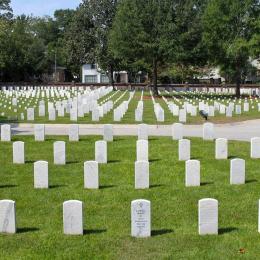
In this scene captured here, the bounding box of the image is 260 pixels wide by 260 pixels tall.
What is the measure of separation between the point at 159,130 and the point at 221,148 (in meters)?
8.12

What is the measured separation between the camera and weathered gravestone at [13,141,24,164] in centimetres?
1520

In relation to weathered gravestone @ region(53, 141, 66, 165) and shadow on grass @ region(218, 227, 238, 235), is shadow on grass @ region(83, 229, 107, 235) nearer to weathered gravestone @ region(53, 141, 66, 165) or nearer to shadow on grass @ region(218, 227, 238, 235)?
shadow on grass @ region(218, 227, 238, 235)

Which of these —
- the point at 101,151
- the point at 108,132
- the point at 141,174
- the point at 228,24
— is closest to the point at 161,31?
the point at 228,24

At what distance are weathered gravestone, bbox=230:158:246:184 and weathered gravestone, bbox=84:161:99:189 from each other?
2.85 meters

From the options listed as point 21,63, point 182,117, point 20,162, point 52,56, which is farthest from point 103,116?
point 52,56

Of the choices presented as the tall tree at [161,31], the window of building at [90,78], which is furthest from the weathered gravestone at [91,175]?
the window of building at [90,78]

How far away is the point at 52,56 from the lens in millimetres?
104875

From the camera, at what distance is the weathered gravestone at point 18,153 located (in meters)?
15.2

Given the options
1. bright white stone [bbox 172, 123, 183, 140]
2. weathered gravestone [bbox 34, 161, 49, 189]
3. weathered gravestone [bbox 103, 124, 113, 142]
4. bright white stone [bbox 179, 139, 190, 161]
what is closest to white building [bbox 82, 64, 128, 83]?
bright white stone [bbox 172, 123, 183, 140]

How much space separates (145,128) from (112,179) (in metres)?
6.32

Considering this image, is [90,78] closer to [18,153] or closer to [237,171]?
[18,153]

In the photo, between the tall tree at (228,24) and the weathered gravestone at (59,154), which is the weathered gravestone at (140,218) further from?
the tall tree at (228,24)

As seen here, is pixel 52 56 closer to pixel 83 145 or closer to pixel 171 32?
pixel 171 32

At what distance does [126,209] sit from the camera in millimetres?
10812
